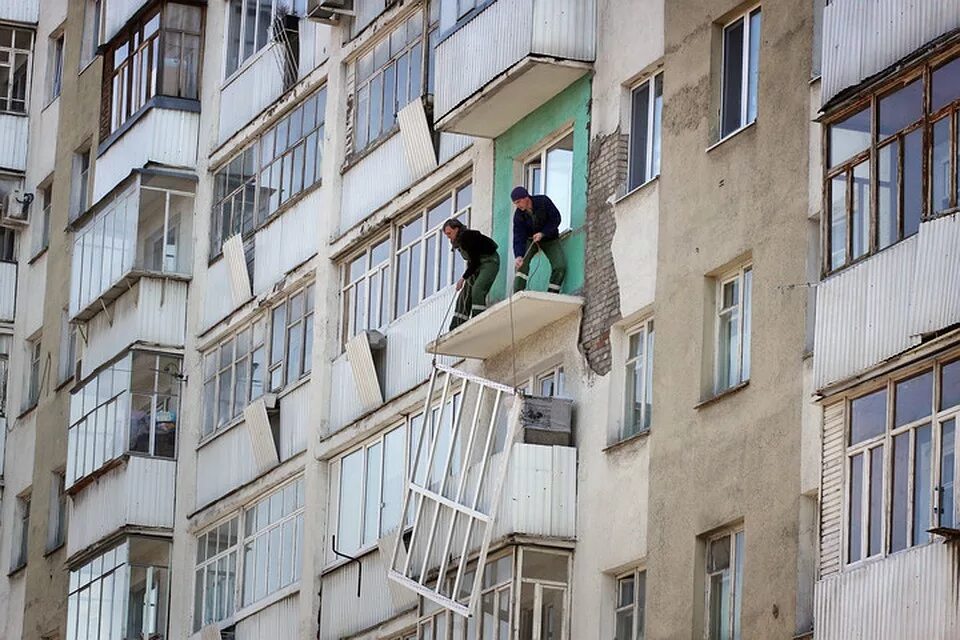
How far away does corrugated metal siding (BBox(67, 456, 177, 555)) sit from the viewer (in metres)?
42.5

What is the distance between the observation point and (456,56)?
33969 millimetres

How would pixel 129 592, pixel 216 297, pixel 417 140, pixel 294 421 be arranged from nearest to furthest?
pixel 417 140 < pixel 294 421 < pixel 129 592 < pixel 216 297

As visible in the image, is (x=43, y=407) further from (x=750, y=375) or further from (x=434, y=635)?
(x=750, y=375)

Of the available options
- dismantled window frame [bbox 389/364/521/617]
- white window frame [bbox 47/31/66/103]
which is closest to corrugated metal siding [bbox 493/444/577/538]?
dismantled window frame [bbox 389/364/521/617]

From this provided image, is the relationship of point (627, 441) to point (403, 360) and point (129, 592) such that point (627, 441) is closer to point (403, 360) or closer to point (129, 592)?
point (403, 360)

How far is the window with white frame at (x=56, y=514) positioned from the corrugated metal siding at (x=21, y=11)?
986cm

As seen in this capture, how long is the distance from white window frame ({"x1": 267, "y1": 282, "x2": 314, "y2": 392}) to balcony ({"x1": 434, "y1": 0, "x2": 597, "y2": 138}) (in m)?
6.24

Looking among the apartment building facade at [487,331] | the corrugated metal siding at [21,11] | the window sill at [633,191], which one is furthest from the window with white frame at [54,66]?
the window sill at [633,191]

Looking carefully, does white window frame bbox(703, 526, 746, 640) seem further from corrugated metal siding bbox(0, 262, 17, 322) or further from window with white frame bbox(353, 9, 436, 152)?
corrugated metal siding bbox(0, 262, 17, 322)

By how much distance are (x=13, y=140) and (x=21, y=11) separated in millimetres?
2585

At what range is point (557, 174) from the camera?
32938 mm

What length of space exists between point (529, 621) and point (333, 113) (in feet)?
36.0

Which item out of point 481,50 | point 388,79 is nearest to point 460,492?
point 481,50

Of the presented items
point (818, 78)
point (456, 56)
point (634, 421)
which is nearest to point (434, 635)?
point (634, 421)
